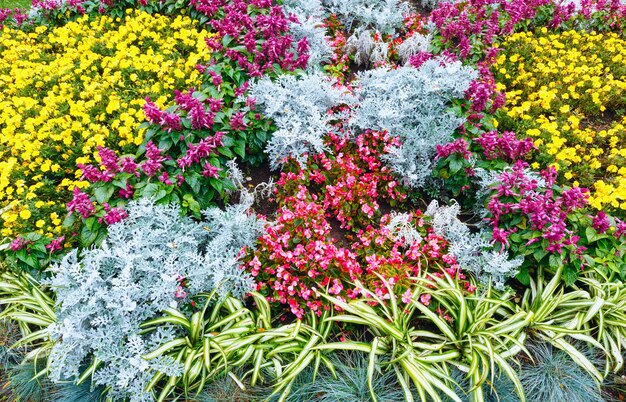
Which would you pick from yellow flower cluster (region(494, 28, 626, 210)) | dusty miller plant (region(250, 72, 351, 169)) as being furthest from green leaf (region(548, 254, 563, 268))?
dusty miller plant (region(250, 72, 351, 169))

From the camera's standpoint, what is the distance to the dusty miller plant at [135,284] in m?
2.64

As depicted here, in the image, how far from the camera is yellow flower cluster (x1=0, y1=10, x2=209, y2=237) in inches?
142

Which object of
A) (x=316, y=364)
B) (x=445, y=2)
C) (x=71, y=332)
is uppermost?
(x=445, y=2)

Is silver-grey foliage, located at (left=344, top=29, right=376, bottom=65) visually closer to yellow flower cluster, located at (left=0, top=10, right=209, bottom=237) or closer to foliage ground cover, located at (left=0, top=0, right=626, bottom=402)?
foliage ground cover, located at (left=0, top=0, right=626, bottom=402)

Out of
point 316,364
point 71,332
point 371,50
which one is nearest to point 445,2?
point 371,50

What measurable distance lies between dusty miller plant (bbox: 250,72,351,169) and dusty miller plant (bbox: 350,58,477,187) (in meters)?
0.32

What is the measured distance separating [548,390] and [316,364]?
1552 millimetres

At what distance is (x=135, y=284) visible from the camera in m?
2.87

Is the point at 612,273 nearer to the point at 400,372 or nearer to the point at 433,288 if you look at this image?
the point at 433,288

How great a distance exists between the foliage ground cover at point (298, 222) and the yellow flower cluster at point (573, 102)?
3 centimetres

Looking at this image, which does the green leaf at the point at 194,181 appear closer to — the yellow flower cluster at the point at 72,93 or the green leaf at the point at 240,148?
the green leaf at the point at 240,148

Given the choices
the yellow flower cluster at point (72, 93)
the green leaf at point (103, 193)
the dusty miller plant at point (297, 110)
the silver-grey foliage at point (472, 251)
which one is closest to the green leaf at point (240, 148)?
the dusty miller plant at point (297, 110)

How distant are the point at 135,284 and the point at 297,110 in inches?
85.1

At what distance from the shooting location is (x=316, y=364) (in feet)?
8.98
